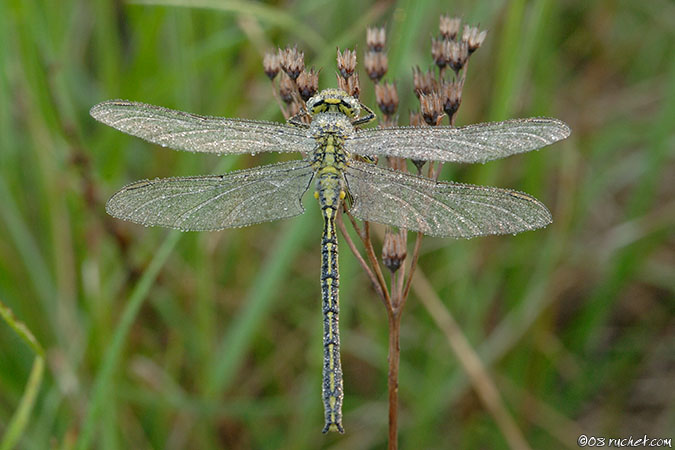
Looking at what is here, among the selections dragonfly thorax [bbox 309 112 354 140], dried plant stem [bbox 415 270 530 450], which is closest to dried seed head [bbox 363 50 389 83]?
dragonfly thorax [bbox 309 112 354 140]

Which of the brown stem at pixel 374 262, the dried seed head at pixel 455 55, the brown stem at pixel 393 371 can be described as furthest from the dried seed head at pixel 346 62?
the brown stem at pixel 393 371

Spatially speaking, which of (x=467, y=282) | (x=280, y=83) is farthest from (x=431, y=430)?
(x=280, y=83)

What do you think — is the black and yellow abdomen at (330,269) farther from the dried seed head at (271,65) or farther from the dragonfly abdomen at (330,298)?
the dried seed head at (271,65)

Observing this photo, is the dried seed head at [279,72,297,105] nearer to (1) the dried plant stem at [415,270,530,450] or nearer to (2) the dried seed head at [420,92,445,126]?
(2) the dried seed head at [420,92,445,126]

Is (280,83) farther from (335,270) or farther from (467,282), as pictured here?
(467,282)

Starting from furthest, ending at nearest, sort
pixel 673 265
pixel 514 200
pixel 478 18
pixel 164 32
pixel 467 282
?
pixel 673 265
pixel 164 32
pixel 467 282
pixel 478 18
pixel 514 200

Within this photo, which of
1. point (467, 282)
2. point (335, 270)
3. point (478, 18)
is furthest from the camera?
point (467, 282)
